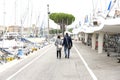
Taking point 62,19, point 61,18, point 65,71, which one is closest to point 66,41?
point 65,71

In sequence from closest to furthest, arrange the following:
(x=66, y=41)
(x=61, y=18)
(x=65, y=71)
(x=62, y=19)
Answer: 1. (x=65, y=71)
2. (x=66, y=41)
3. (x=62, y=19)
4. (x=61, y=18)

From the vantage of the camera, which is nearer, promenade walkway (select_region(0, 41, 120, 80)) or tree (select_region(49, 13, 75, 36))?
promenade walkway (select_region(0, 41, 120, 80))

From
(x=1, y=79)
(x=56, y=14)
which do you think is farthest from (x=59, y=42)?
(x=56, y=14)

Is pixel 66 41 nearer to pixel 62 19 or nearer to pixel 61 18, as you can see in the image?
pixel 62 19

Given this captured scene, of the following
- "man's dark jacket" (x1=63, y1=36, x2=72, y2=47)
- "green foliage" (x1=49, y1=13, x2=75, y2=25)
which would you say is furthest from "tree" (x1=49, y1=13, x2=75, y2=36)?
"man's dark jacket" (x1=63, y1=36, x2=72, y2=47)

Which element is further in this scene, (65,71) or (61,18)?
(61,18)

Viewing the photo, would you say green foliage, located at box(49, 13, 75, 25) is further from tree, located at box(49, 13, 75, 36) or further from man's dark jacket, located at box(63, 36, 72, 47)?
man's dark jacket, located at box(63, 36, 72, 47)

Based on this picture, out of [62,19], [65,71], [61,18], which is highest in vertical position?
[61,18]

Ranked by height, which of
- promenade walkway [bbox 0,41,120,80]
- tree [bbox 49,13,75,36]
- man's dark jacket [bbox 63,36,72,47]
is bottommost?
promenade walkway [bbox 0,41,120,80]

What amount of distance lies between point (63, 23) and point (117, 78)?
143 metres

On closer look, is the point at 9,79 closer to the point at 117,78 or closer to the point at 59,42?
the point at 117,78

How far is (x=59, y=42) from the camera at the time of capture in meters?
28.2

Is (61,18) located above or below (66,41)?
above

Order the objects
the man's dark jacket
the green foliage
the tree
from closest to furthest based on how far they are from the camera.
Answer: the man's dark jacket, the tree, the green foliage
